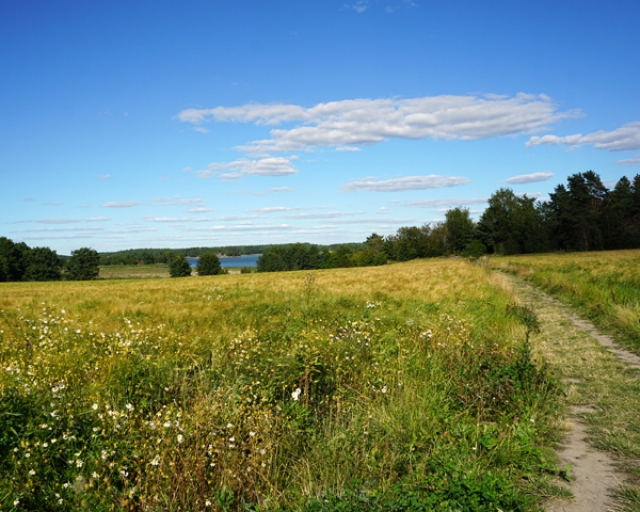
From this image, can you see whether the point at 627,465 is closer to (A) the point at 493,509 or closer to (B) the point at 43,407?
(A) the point at 493,509

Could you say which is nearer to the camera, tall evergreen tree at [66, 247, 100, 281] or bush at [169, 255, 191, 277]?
tall evergreen tree at [66, 247, 100, 281]

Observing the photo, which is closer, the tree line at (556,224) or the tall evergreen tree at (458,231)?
the tree line at (556,224)

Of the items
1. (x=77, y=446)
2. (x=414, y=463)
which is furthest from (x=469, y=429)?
(x=77, y=446)

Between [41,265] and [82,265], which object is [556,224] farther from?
[41,265]

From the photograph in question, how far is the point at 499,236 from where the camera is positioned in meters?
85.9

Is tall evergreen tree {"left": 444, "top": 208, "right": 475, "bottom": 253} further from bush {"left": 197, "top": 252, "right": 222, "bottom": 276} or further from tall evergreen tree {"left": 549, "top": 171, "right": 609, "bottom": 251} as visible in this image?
bush {"left": 197, "top": 252, "right": 222, "bottom": 276}

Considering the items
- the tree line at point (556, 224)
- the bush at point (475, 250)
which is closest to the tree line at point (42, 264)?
the tree line at point (556, 224)

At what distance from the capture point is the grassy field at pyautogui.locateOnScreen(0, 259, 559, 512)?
3920mm

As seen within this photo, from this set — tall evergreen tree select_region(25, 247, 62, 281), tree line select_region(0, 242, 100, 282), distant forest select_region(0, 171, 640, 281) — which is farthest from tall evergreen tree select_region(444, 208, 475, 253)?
tall evergreen tree select_region(25, 247, 62, 281)

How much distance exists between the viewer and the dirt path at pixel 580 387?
3.90 meters

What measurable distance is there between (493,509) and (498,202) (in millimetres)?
103687

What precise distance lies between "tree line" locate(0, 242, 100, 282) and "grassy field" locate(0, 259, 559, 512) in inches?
3930

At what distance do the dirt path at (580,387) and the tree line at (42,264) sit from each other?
9997cm

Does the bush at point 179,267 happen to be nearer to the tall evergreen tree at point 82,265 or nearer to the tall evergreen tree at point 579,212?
the tall evergreen tree at point 82,265
